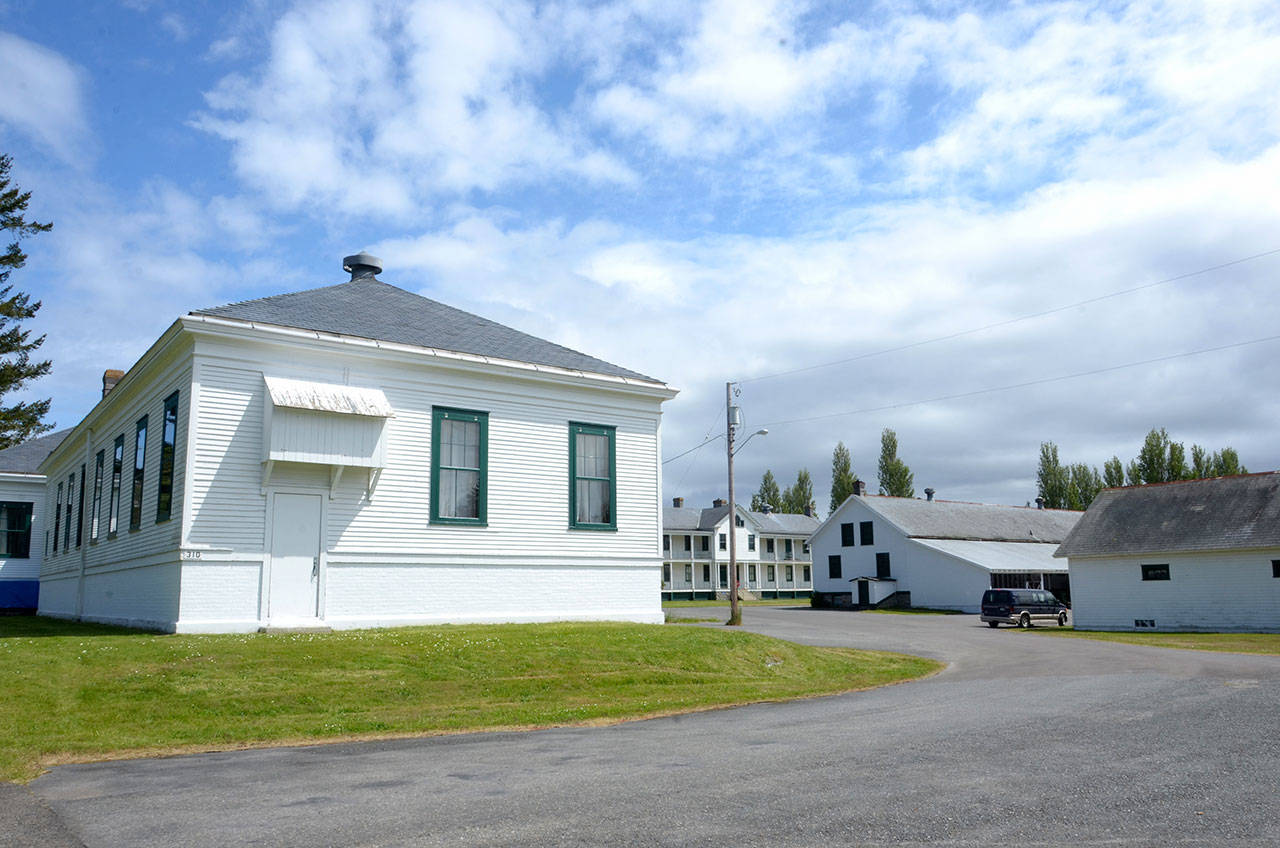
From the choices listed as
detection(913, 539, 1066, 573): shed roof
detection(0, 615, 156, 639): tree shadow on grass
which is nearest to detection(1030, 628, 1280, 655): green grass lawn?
detection(913, 539, 1066, 573): shed roof

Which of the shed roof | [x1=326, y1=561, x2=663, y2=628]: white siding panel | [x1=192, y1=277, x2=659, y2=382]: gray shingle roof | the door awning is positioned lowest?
[x1=326, y1=561, x2=663, y2=628]: white siding panel

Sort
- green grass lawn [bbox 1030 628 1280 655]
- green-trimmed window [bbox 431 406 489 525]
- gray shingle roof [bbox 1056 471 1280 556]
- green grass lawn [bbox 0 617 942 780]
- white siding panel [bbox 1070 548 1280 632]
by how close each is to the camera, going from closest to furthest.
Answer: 1. green grass lawn [bbox 0 617 942 780]
2. green-trimmed window [bbox 431 406 489 525]
3. green grass lawn [bbox 1030 628 1280 655]
4. white siding panel [bbox 1070 548 1280 632]
5. gray shingle roof [bbox 1056 471 1280 556]

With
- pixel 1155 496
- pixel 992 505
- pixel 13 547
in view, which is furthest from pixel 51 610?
pixel 992 505

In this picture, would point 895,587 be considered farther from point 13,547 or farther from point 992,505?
point 13,547

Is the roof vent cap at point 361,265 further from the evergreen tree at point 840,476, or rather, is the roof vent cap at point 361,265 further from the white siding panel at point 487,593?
the evergreen tree at point 840,476

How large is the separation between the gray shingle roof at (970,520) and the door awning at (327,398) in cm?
4453

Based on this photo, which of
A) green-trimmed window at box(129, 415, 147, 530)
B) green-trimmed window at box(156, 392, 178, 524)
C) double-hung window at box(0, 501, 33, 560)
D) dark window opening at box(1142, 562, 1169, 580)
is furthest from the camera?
dark window opening at box(1142, 562, 1169, 580)

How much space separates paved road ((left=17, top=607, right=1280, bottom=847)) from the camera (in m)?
6.28

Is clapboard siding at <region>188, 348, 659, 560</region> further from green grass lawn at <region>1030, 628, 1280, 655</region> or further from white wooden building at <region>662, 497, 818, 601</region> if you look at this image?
white wooden building at <region>662, 497, 818, 601</region>

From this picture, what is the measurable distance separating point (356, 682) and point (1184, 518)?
123ft

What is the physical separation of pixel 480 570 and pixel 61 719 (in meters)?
9.90

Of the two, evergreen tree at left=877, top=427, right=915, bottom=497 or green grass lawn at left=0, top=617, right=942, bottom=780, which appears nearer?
green grass lawn at left=0, top=617, right=942, bottom=780

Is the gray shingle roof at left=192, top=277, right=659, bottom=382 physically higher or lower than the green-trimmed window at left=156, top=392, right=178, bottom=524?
higher

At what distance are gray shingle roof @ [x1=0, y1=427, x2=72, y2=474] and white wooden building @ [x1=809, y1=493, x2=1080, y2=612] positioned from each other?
43069 mm
